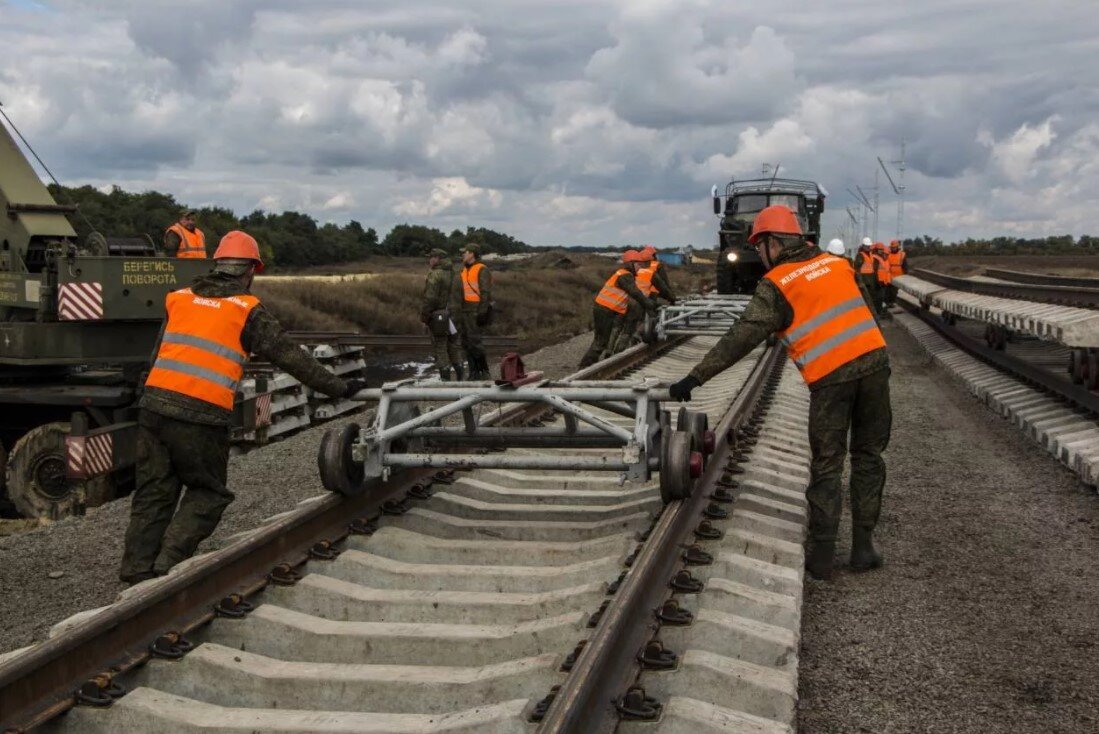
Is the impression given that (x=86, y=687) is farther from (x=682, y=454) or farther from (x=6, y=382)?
(x=6, y=382)

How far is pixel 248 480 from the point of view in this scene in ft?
28.0

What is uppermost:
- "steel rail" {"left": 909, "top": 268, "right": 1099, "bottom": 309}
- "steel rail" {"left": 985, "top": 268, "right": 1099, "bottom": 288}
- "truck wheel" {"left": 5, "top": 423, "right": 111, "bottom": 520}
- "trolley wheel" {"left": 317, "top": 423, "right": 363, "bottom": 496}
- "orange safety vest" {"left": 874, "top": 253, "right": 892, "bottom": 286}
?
"orange safety vest" {"left": 874, "top": 253, "right": 892, "bottom": 286}

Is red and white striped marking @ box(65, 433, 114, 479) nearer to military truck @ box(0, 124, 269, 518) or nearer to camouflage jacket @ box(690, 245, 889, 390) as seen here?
military truck @ box(0, 124, 269, 518)

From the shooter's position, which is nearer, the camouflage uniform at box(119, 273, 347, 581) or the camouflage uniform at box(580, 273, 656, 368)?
the camouflage uniform at box(119, 273, 347, 581)

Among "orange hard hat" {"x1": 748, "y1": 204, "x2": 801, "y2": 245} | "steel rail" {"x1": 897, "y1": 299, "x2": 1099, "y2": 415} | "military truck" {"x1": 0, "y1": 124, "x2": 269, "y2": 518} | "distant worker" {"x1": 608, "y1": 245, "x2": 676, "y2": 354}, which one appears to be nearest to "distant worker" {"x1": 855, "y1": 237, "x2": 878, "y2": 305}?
"steel rail" {"x1": 897, "y1": 299, "x2": 1099, "y2": 415}

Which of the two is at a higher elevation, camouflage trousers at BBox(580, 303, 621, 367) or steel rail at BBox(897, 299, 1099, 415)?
camouflage trousers at BBox(580, 303, 621, 367)

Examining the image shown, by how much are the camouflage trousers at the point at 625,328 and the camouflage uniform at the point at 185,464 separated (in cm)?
938

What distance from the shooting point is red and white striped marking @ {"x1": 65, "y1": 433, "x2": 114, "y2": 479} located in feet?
29.0

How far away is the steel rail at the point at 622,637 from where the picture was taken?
3.17 meters

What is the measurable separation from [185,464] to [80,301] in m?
4.77

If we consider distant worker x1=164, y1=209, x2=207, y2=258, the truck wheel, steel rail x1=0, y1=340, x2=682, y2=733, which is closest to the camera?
steel rail x1=0, y1=340, x2=682, y2=733

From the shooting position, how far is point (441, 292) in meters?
14.4

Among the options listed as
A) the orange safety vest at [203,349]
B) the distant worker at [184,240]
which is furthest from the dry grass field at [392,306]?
the orange safety vest at [203,349]

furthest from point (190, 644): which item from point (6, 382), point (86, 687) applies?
point (6, 382)
